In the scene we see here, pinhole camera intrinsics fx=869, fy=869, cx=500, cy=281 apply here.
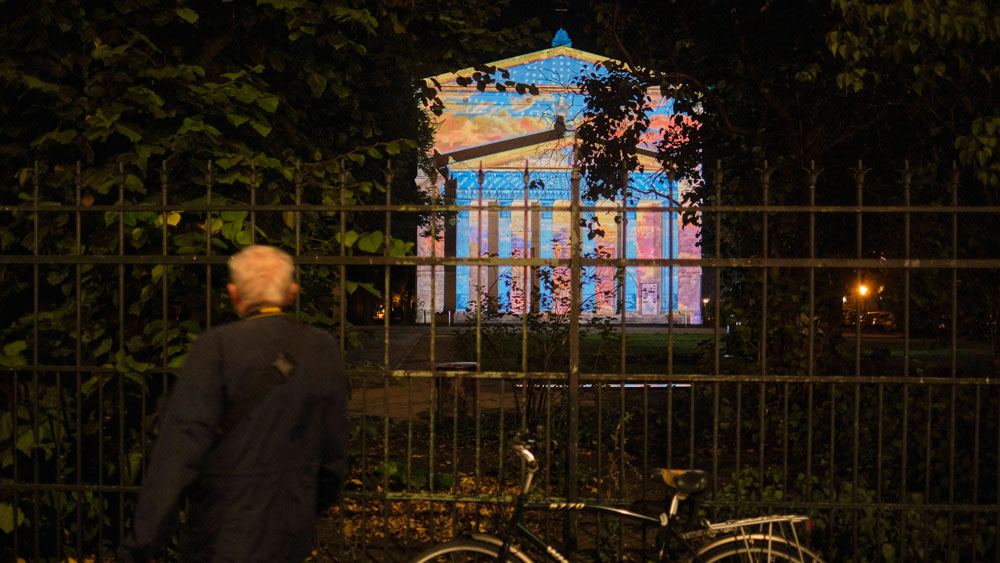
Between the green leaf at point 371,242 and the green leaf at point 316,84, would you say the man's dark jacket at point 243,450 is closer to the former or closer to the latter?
the green leaf at point 371,242

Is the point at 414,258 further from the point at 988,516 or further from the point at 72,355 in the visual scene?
the point at 988,516

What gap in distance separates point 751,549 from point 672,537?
1.22 ft

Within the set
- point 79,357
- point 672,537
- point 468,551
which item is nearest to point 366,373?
point 468,551

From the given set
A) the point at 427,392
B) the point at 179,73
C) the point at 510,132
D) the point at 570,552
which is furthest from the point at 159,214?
the point at 510,132

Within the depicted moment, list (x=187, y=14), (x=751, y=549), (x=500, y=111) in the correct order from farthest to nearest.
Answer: (x=500, y=111) < (x=187, y=14) < (x=751, y=549)

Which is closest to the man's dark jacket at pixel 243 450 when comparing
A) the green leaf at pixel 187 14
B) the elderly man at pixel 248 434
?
the elderly man at pixel 248 434

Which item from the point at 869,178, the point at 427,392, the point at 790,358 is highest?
the point at 869,178

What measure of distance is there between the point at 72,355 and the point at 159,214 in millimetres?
1074

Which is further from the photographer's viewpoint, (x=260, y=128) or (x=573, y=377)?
(x=260, y=128)

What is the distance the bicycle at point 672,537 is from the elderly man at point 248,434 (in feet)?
3.57

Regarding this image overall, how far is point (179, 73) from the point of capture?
4887 mm

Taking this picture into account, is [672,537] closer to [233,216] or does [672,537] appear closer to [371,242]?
[371,242]

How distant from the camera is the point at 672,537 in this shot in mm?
3779

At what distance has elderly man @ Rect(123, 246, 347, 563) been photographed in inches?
105
